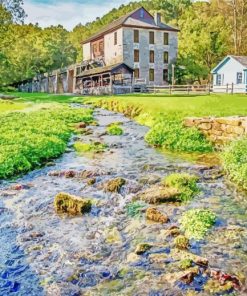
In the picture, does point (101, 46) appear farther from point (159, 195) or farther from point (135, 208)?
point (135, 208)

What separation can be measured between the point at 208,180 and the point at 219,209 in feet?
8.55

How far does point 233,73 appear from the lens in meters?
45.0

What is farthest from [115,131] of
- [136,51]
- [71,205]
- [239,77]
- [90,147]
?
[136,51]

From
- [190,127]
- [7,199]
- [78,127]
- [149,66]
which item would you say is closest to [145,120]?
[78,127]

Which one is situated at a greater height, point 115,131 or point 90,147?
point 115,131

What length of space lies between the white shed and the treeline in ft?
26.1

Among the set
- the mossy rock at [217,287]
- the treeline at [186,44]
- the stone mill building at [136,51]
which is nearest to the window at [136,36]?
the stone mill building at [136,51]

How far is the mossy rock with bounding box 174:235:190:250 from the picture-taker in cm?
755

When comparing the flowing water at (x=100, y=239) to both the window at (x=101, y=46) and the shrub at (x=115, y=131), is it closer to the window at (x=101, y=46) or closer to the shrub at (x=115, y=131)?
the shrub at (x=115, y=131)

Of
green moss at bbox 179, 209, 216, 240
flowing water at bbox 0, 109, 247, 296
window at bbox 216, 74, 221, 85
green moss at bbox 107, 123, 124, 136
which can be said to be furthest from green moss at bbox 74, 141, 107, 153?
window at bbox 216, 74, 221, 85

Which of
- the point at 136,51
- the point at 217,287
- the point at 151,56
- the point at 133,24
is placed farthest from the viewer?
the point at 151,56

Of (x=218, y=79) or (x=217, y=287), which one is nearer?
(x=217, y=287)

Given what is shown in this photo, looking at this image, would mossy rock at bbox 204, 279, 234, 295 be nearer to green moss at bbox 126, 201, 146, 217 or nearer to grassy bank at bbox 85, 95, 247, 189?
green moss at bbox 126, 201, 146, 217

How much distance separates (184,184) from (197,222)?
2.93 meters
